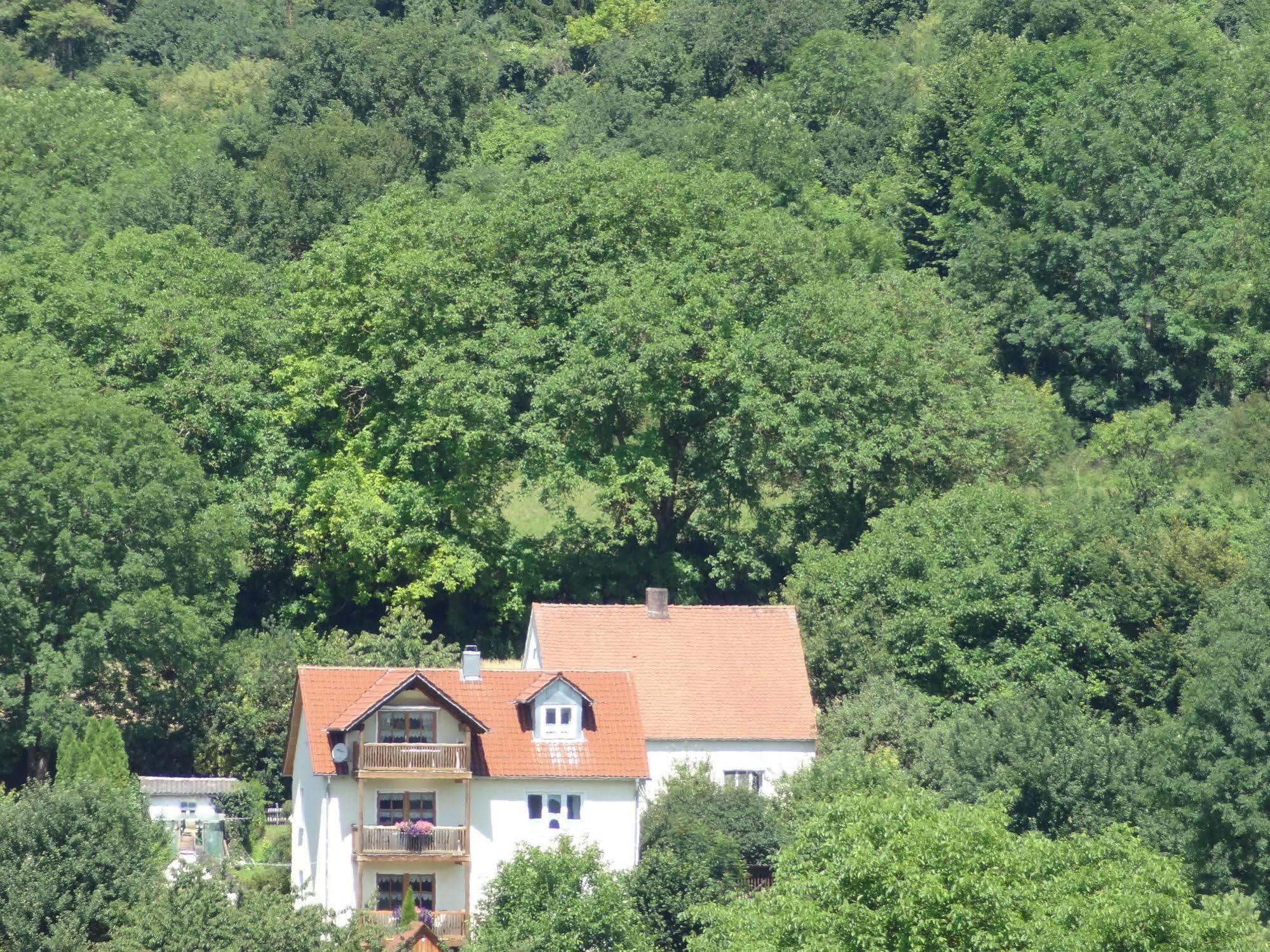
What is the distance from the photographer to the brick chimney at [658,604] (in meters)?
55.6

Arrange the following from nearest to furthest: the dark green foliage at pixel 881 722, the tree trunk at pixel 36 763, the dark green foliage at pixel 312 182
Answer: the dark green foliage at pixel 881 722 < the tree trunk at pixel 36 763 < the dark green foliage at pixel 312 182

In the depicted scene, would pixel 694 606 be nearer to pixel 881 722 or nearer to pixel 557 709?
pixel 881 722

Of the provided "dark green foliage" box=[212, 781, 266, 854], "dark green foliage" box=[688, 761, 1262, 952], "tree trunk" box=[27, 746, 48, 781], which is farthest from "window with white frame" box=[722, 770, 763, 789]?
"tree trunk" box=[27, 746, 48, 781]

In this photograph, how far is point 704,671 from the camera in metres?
54.2

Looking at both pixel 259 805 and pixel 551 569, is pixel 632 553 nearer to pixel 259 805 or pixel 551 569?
pixel 551 569

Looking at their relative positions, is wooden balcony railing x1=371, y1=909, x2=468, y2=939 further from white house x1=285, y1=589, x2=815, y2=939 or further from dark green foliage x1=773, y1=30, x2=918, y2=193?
dark green foliage x1=773, y1=30, x2=918, y2=193

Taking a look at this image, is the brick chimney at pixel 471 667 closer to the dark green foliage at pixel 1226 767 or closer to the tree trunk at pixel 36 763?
the tree trunk at pixel 36 763

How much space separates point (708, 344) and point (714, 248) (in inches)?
132

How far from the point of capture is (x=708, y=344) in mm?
60031

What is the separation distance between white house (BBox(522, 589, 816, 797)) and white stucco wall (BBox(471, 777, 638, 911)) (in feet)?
6.96

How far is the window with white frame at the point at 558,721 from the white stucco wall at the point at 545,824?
1.14 m

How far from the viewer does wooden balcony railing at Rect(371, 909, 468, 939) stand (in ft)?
155

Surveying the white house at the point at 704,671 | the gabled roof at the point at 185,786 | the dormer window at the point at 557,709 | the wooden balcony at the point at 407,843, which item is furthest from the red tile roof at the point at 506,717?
the gabled roof at the point at 185,786

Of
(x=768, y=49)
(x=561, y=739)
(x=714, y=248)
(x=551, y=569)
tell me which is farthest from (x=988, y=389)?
(x=768, y=49)
